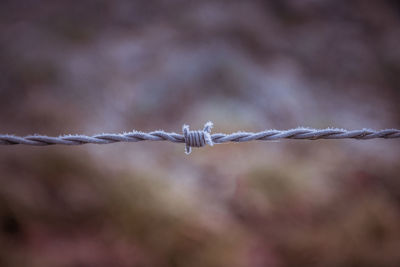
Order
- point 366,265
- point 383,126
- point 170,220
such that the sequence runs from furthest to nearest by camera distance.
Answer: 1. point 383,126
2. point 170,220
3. point 366,265

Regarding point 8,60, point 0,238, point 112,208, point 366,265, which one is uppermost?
point 8,60

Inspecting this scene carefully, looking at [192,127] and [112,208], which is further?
[192,127]

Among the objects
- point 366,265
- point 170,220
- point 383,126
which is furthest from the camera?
point 383,126

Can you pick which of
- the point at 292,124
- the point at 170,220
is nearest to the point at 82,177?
the point at 170,220

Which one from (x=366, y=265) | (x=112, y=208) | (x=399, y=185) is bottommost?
(x=366, y=265)

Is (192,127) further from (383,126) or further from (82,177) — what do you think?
(383,126)

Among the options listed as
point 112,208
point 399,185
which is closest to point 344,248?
point 399,185

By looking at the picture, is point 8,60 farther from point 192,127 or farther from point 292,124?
point 292,124

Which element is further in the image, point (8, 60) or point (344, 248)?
point (8, 60)

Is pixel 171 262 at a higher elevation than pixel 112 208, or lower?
lower
